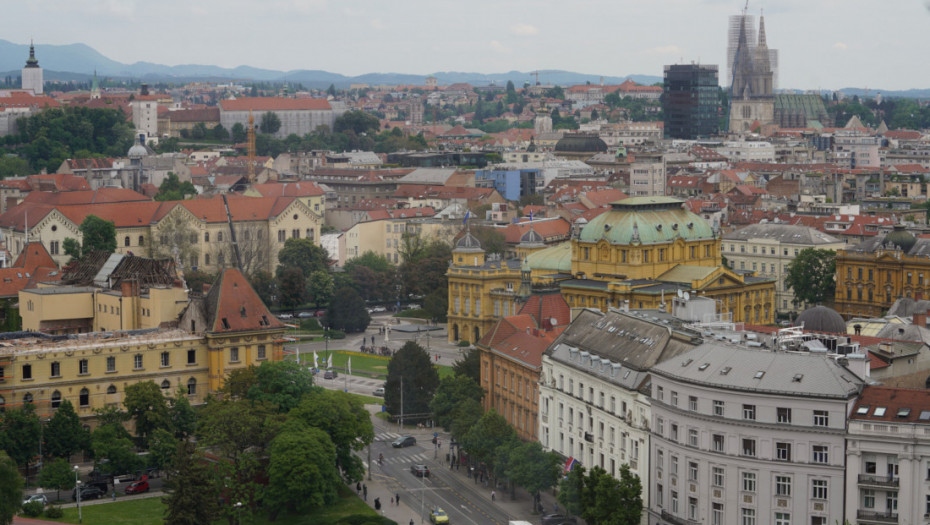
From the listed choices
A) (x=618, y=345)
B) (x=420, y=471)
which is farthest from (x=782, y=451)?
(x=420, y=471)

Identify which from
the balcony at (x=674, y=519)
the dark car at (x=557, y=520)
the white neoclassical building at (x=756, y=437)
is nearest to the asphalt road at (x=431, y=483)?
the dark car at (x=557, y=520)

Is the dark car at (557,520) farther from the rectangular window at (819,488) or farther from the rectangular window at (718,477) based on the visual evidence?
the rectangular window at (819,488)

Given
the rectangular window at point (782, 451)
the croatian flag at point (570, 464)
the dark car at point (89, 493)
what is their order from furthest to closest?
the dark car at point (89, 493) → the croatian flag at point (570, 464) → the rectangular window at point (782, 451)

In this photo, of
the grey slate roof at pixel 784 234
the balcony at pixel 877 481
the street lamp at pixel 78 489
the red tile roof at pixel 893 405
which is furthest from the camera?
the grey slate roof at pixel 784 234

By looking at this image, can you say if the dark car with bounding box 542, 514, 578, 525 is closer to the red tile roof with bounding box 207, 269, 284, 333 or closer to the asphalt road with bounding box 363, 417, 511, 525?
the asphalt road with bounding box 363, 417, 511, 525

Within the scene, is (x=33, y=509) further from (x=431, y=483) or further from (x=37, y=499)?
(x=431, y=483)

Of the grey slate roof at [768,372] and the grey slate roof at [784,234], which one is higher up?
the grey slate roof at [768,372]
